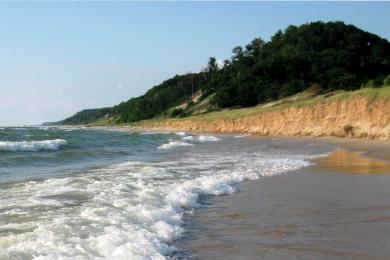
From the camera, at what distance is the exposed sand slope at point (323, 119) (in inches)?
1268

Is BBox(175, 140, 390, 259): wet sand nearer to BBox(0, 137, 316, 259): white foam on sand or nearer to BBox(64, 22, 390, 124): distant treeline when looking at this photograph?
BBox(0, 137, 316, 259): white foam on sand

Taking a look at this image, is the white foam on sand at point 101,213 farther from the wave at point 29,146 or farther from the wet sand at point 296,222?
the wave at point 29,146

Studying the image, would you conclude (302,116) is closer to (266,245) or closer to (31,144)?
(31,144)

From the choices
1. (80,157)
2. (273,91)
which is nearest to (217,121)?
(273,91)

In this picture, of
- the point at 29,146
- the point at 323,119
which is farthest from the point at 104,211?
the point at 323,119

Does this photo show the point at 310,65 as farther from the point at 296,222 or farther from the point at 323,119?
the point at 296,222

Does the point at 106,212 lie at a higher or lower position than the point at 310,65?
lower

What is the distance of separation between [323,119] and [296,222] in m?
34.0

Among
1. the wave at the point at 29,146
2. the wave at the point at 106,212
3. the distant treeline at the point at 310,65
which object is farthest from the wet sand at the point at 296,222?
the distant treeline at the point at 310,65

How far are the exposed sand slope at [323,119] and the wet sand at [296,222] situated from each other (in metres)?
19.8

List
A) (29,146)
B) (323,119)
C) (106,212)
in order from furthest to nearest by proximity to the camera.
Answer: (323,119) < (29,146) < (106,212)

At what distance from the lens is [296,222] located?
7.70m

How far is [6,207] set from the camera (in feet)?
29.6

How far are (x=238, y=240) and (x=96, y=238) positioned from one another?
186 cm
